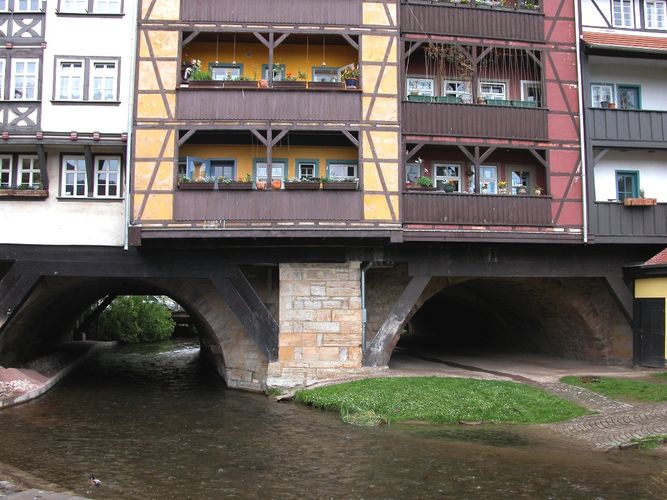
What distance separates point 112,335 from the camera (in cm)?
3506

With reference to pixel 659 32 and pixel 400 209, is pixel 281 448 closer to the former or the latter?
pixel 400 209

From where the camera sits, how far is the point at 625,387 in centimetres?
1551

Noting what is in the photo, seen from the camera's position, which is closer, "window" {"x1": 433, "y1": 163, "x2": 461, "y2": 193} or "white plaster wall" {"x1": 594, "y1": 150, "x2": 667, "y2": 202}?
"window" {"x1": 433, "y1": 163, "x2": 461, "y2": 193}

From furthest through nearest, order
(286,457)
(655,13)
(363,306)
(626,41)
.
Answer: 1. (655,13)
2. (626,41)
3. (363,306)
4. (286,457)

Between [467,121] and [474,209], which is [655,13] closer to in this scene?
[467,121]

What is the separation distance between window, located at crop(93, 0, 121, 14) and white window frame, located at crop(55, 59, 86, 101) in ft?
5.20

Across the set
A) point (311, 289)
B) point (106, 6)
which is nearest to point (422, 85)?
point (311, 289)

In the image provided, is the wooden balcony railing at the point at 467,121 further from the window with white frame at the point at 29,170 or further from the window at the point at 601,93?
the window with white frame at the point at 29,170

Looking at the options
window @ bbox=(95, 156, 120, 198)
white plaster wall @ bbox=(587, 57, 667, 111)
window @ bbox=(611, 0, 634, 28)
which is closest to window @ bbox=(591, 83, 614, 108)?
white plaster wall @ bbox=(587, 57, 667, 111)

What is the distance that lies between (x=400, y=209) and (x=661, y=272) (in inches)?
312

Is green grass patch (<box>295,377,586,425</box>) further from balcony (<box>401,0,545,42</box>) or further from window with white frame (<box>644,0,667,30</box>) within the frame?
window with white frame (<box>644,0,667,30</box>)

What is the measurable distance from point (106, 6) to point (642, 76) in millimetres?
16873

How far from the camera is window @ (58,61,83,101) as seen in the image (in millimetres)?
17078

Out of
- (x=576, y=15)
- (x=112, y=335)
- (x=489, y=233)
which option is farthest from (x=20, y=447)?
(x=112, y=335)
